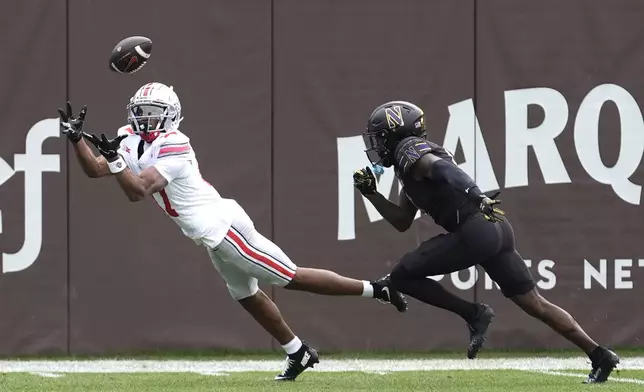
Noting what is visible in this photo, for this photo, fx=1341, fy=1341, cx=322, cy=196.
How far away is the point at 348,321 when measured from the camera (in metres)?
10.1

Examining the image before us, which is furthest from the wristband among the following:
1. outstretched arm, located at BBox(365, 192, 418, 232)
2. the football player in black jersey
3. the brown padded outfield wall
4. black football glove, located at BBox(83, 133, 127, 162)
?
the brown padded outfield wall

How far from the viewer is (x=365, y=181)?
7.62 meters

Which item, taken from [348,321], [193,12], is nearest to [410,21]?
[193,12]

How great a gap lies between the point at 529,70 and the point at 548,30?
34cm

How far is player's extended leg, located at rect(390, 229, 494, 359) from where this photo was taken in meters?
7.41

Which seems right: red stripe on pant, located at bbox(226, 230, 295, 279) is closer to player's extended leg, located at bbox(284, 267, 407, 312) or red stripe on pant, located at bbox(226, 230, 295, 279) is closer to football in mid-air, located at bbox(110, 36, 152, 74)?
player's extended leg, located at bbox(284, 267, 407, 312)

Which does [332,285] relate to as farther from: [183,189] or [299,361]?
[183,189]

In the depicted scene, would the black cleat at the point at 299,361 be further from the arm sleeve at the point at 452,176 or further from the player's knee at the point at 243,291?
the arm sleeve at the point at 452,176

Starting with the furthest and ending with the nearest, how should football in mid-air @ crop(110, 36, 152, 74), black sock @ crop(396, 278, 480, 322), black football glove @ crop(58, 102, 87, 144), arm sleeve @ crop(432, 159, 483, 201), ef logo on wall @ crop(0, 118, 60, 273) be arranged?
ef logo on wall @ crop(0, 118, 60, 273), football in mid-air @ crop(110, 36, 152, 74), black sock @ crop(396, 278, 480, 322), arm sleeve @ crop(432, 159, 483, 201), black football glove @ crop(58, 102, 87, 144)

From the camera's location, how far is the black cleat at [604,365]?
7.59m

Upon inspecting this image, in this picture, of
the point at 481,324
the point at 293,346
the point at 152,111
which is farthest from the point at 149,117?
the point at 481,324

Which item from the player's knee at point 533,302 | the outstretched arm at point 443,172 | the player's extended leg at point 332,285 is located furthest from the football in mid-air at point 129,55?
the player's knee at point 533,302

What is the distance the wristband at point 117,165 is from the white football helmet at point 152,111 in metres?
0.48

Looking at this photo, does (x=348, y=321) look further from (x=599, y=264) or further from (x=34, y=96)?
(x=34, y=96)
